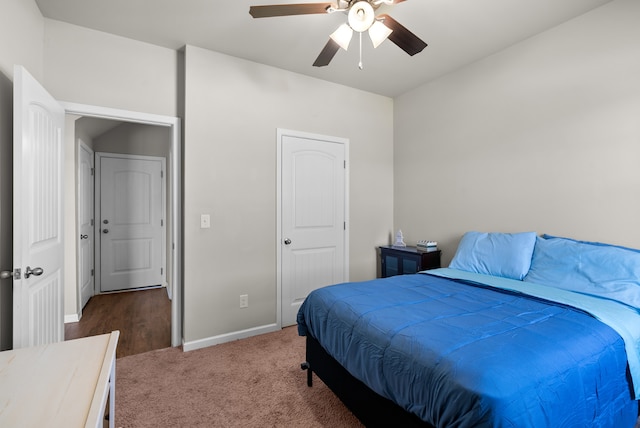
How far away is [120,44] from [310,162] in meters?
1.97

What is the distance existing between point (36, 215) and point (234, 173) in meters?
1.48

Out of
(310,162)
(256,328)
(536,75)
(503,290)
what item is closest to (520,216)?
(503,290)

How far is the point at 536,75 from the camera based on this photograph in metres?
2.59

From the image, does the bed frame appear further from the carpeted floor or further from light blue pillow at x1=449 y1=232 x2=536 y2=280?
light blue pillow at x1=449 y1=232 x2=536 y2=280

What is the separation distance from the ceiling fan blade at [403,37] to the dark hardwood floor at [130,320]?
10.4 ft

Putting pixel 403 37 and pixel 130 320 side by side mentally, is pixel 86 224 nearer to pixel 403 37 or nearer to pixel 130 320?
pixel 130 320

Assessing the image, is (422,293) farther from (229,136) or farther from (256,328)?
(229,136)

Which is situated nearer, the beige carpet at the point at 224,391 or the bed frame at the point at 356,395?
the bed frame at the point at 356,395

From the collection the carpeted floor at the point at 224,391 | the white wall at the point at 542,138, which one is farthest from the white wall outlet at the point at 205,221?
the white wall at the point at 542,138

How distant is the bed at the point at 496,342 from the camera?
3.54 ft

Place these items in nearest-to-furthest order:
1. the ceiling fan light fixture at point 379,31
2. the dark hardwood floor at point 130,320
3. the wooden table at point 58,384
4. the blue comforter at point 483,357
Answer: the wooden table at point 58,384
the blue comforter at point 483,357
the ceiling fan light fixture at point 379,31
the dark hardwood floor at point 130,320

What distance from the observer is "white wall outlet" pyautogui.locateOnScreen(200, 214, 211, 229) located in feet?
9.18

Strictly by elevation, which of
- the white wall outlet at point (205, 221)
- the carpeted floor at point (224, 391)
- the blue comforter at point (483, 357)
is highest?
the white wall outlet at point (205, 221)

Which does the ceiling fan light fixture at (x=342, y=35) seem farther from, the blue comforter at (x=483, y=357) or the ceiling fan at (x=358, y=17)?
the blue comforter at (x=483, y=357)
